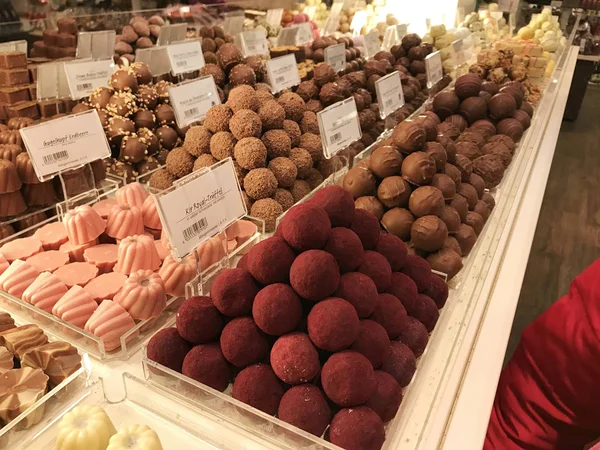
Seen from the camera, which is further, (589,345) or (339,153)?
(339,153)

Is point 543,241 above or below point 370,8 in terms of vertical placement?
below

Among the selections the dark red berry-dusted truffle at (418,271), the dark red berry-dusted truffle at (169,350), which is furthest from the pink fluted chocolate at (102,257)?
the dark red berry-dusted truffle at (418,271)

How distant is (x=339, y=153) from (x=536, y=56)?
6.97 feet

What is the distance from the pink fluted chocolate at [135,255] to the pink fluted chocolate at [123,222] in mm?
101

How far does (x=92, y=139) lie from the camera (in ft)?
5.37

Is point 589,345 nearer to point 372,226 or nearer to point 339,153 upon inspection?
point 372,226

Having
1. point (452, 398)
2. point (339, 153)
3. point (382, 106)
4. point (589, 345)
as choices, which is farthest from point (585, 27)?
point (452, 398)

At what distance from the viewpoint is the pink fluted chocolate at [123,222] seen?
57.8 inches

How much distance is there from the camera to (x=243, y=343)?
3.17ft

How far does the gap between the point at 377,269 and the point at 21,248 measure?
0.94 meters

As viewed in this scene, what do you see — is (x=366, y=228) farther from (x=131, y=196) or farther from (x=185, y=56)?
(x=185, y=56)

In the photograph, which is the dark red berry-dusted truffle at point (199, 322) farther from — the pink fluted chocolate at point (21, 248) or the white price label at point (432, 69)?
the white price label at point (432, 69)

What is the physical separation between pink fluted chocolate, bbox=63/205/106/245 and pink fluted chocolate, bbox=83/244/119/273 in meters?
0.04

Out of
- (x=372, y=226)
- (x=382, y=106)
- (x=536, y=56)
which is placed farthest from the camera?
(x=536, y=56)
